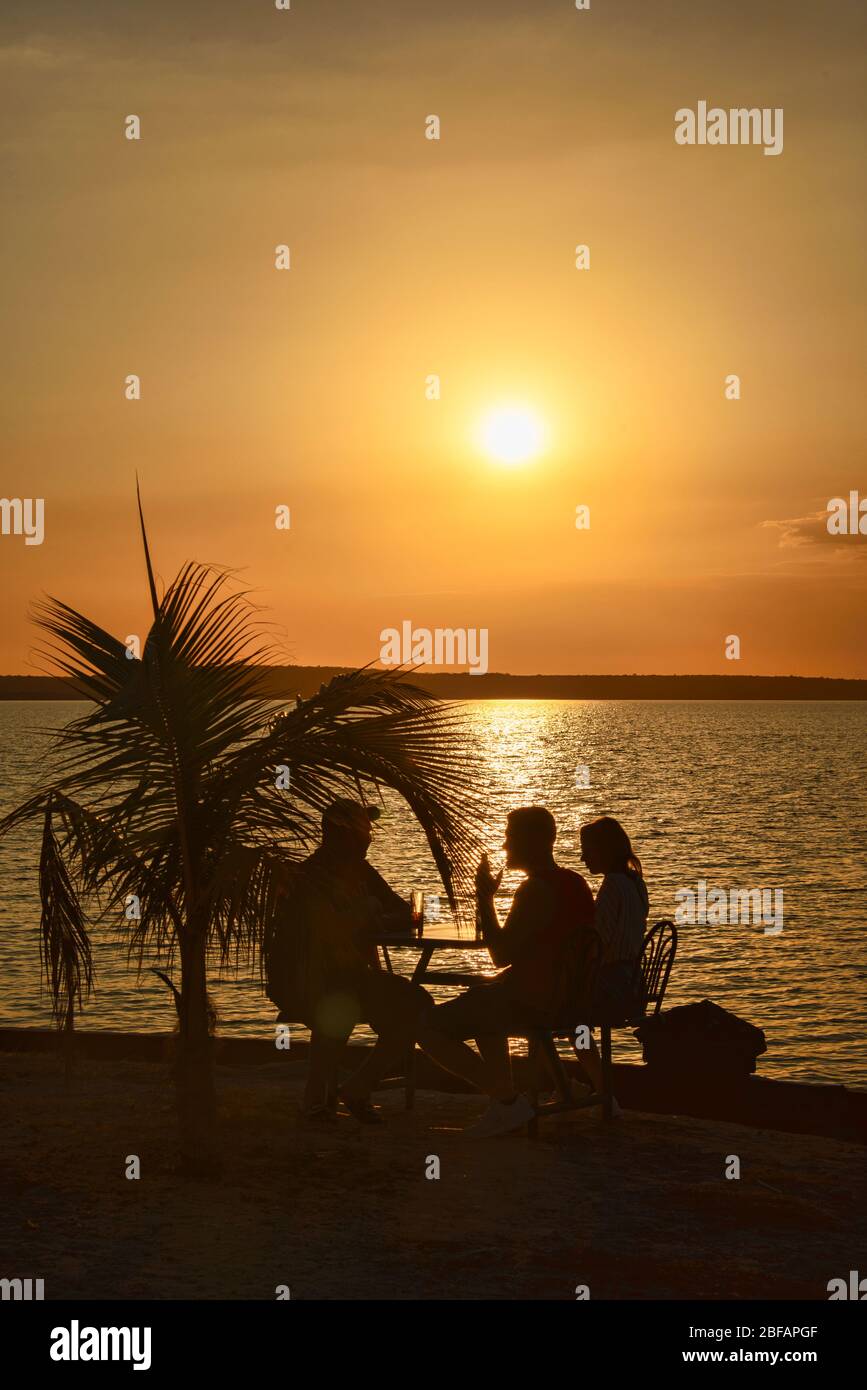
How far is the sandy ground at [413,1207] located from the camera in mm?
5531

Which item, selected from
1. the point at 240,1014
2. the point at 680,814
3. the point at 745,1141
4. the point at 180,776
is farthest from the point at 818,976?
the point at 680,814

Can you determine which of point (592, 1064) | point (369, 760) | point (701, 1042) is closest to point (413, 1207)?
point (592, 1064)

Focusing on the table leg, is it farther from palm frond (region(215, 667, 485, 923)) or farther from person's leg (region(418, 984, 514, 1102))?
palm frond (region(215, 667, 485, 923))

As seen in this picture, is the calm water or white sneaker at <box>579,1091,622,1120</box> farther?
the calm water

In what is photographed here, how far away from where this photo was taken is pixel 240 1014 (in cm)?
2092

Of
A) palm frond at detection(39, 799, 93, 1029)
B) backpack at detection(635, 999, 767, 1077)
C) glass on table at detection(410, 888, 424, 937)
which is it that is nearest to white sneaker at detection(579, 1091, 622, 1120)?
backpack at detection(635, 999, 767, 1077)

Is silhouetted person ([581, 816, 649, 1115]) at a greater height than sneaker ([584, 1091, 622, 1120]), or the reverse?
silhouetted person ([581, 816, 649, 1115])

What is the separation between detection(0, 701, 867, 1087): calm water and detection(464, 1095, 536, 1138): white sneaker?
4.74 ft

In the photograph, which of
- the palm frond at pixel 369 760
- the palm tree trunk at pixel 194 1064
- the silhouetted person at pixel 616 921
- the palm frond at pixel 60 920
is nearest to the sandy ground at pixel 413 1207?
the palm tree trunk at pixel 194 1064

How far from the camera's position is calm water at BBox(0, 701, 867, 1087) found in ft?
70.7

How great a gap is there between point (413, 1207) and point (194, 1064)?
1374 mm

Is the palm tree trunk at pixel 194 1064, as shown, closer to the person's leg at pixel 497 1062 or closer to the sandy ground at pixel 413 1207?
the sandy ground at pixel 413 1207

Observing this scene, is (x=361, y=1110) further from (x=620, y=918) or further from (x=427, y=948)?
(x=620, y=918)

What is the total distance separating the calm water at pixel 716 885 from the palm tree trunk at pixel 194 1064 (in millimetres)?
1162
